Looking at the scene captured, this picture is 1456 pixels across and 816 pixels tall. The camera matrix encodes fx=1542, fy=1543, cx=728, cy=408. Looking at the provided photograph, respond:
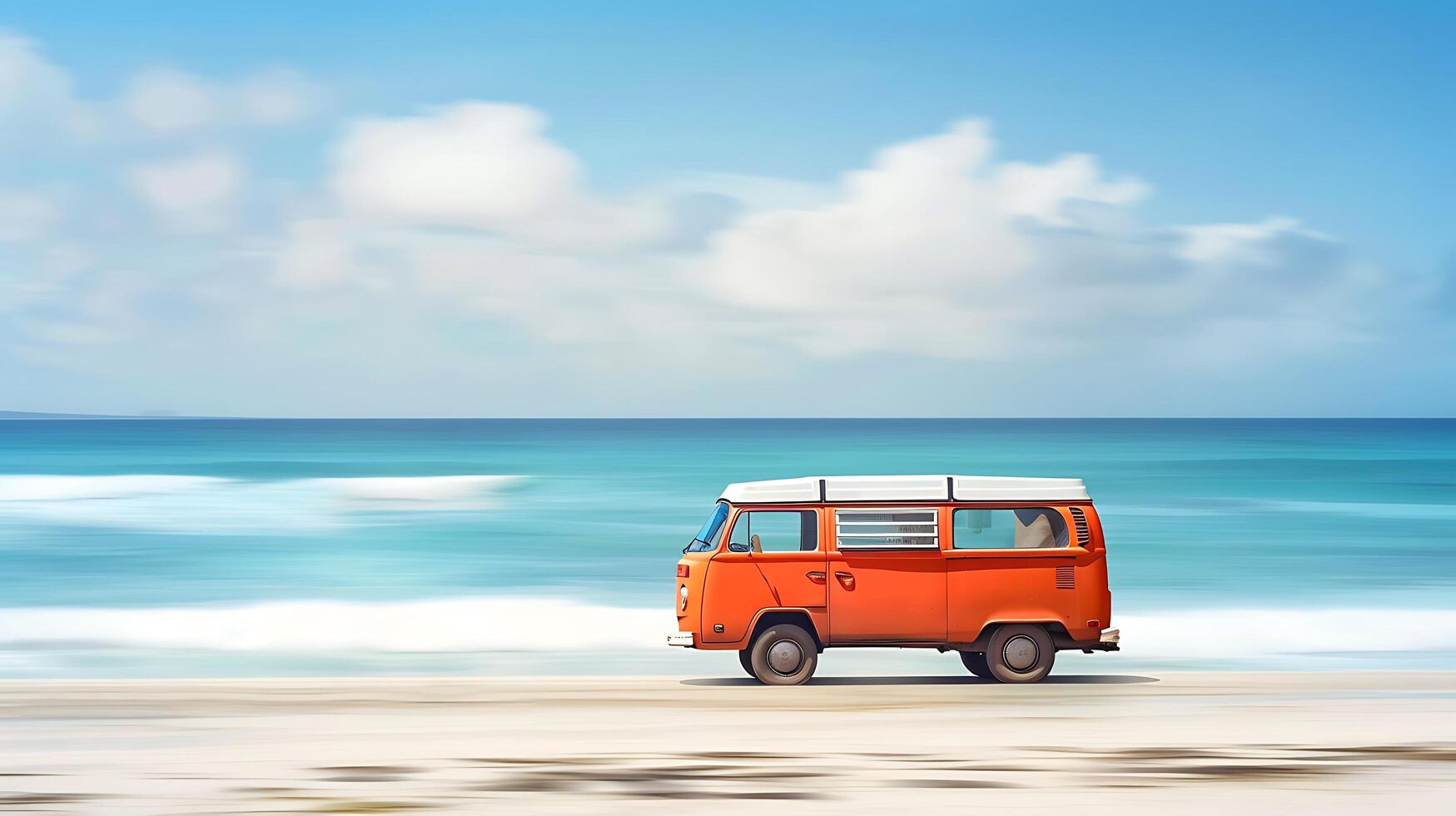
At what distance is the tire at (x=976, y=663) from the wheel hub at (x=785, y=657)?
5.78ft

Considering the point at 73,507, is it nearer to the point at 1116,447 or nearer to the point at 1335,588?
the point at 1335,588

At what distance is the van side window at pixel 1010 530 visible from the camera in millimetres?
14148

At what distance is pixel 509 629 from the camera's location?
24.1 metres

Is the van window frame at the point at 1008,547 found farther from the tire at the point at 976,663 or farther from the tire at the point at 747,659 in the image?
the tire at the point at 747,659

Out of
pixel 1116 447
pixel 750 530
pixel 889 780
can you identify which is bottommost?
pixel 889 780

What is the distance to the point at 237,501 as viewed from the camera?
196 feet

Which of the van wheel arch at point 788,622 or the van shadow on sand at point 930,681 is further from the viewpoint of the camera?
the van shadow on sand at point 930,681

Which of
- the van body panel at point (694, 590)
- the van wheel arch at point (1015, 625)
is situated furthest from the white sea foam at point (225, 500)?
the van wheel arch at point (1015, 625)

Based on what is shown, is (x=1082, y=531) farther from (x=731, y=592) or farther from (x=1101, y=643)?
(x=731, y=592)

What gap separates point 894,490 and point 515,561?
24.0 metres

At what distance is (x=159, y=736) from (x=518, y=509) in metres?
43.8

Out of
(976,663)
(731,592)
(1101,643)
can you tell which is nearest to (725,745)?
(731,592)

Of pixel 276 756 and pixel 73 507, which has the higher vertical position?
pixel 73 507

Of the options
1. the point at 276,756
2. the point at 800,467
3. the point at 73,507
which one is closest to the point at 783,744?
the point at 276,756
